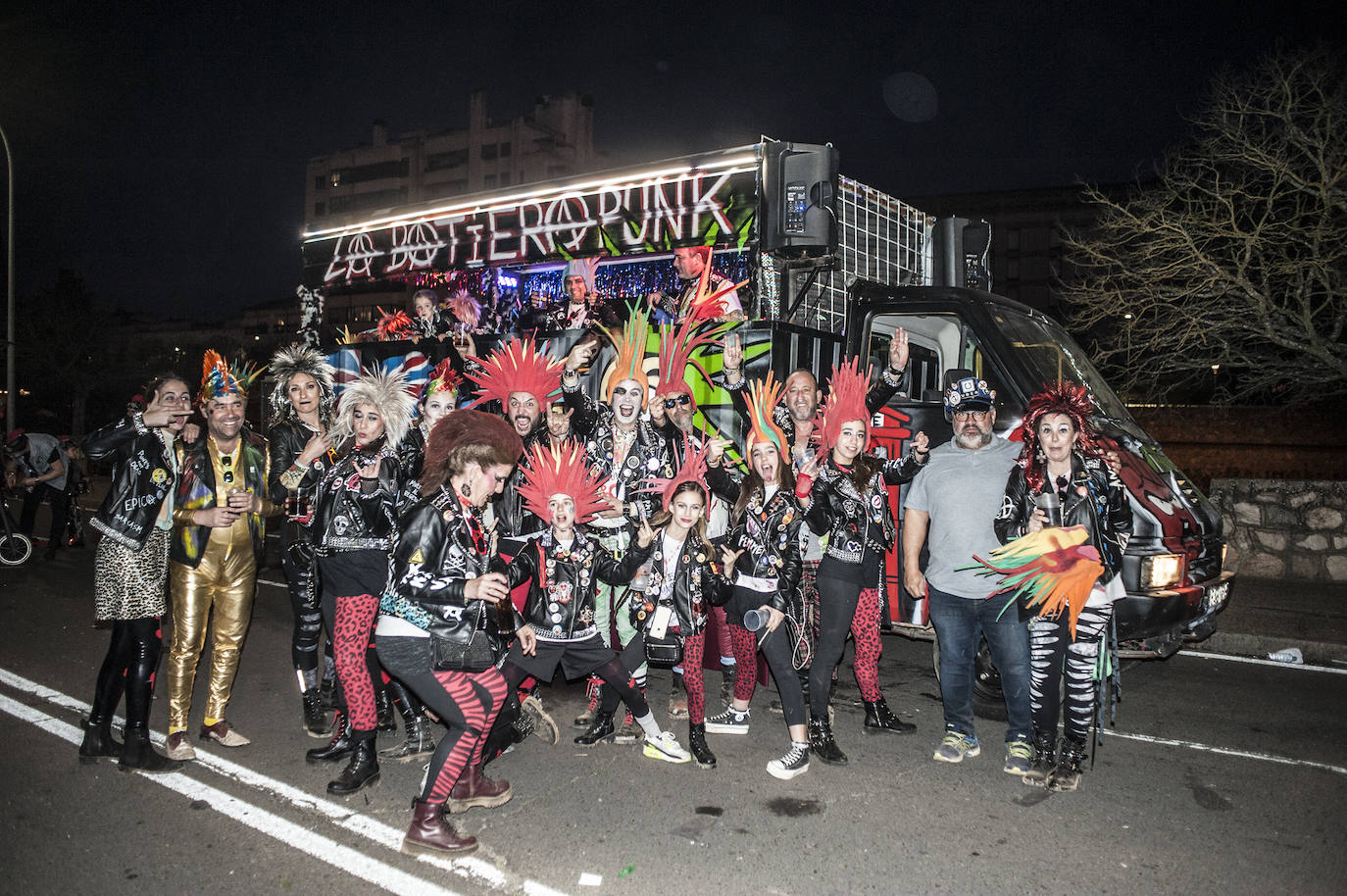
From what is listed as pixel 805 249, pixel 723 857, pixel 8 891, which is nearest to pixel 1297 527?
pixel 805 249

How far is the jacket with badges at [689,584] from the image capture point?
449 centimetres

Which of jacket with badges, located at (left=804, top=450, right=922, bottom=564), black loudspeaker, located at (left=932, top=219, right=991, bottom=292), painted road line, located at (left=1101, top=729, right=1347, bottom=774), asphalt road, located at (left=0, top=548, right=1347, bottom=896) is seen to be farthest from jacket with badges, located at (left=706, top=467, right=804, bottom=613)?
black loudspeaker, located at (left=932, top=219, right=991, bottom=292)

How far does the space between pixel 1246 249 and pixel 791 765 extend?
11.1 meters

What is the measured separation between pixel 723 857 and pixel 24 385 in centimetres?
3651

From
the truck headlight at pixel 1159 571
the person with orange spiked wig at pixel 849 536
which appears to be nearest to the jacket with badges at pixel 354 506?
the person with orange spiked wig at pixel 849 536

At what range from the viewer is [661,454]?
5117 mm

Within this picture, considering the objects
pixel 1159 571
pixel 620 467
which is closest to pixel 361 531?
pixel 620 467

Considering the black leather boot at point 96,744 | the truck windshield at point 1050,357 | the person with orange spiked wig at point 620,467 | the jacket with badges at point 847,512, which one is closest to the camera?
the black leather boot at point 96,744

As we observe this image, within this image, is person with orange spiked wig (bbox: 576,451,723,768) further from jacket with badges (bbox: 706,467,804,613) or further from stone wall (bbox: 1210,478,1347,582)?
stone wall (bbox: 1210,478,1347,582)

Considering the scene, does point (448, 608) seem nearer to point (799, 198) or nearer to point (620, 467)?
point (620, 467)

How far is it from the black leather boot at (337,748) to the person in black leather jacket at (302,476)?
28 centimetres

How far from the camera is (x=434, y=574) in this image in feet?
11.2

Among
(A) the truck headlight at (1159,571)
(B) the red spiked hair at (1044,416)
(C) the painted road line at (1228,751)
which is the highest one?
(B) the red spiked hair at (1044,416)

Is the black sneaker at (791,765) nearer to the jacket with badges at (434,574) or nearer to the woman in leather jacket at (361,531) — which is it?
the jacket with badges at (434,574)
